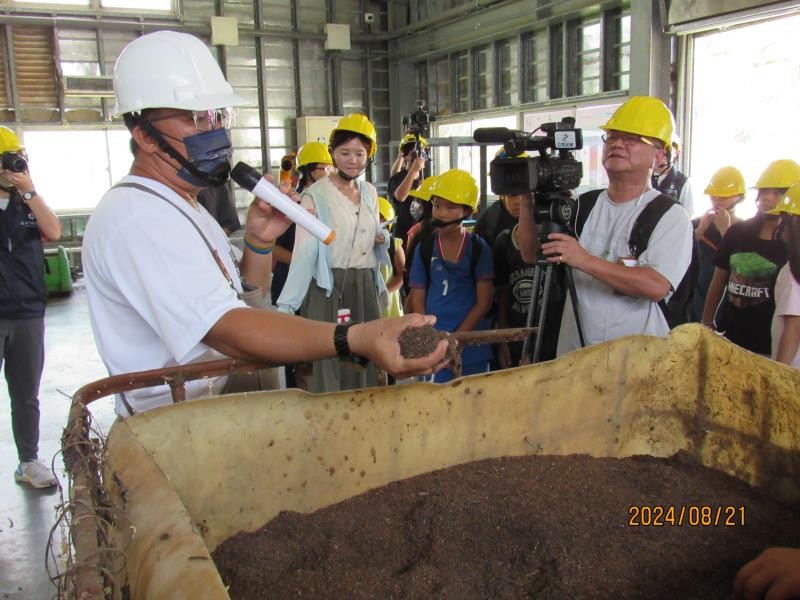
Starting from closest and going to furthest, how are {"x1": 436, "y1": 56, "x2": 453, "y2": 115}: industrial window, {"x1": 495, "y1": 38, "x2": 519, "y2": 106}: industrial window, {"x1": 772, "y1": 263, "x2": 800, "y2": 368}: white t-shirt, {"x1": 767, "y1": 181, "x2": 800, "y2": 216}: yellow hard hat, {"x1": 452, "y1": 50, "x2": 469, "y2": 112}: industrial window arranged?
{"x1": 772, "y1": 263, "x2": 800, "y2": 368}: white t-shirt → {"x1": 767, "y1": 181, "x2": 800, "y2": 216}: yellow hard hat → {"x1": 495, "y1": 38, "x2": 519, "y2": 106}: industrial window → {"x1": 452, "y1": 50, "x2": 469, "y2": 112}: industrial window → {"x1": 436, "y1": 56, "x2": 453, "y2": 115}: industrial window

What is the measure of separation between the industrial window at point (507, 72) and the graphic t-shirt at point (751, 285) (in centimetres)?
641

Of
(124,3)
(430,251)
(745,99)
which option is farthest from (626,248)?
(124,3)

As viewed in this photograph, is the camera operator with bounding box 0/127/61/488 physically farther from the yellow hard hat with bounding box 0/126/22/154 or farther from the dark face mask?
the dark face mask

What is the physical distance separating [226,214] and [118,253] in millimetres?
3012

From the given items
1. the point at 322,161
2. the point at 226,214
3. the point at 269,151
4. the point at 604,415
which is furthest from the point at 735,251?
the point at 269,151

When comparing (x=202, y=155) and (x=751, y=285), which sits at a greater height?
(x=202, y=155)

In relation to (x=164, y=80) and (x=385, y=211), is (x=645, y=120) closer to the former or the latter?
(x=164, y=80)

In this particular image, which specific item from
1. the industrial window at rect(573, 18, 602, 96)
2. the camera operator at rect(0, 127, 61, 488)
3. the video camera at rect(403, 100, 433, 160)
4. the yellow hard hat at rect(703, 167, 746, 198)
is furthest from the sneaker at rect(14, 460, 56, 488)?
the industrial window at rect(573, 18, 602, 96)

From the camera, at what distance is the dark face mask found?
54.8 inches

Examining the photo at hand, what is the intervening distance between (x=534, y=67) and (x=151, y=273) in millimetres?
8400

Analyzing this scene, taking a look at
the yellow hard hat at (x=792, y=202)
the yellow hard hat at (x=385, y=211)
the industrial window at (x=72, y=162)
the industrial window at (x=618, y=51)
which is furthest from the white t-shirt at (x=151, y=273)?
the industrial window at (x=72, y=162)

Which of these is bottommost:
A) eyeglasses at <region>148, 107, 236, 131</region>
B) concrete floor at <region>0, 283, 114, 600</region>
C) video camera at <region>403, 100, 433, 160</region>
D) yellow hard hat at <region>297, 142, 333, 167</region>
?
concrete floor at <region>0, 283, 114, 600</region>

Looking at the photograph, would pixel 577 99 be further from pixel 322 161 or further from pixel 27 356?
pixel 27 356

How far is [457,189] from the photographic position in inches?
122
